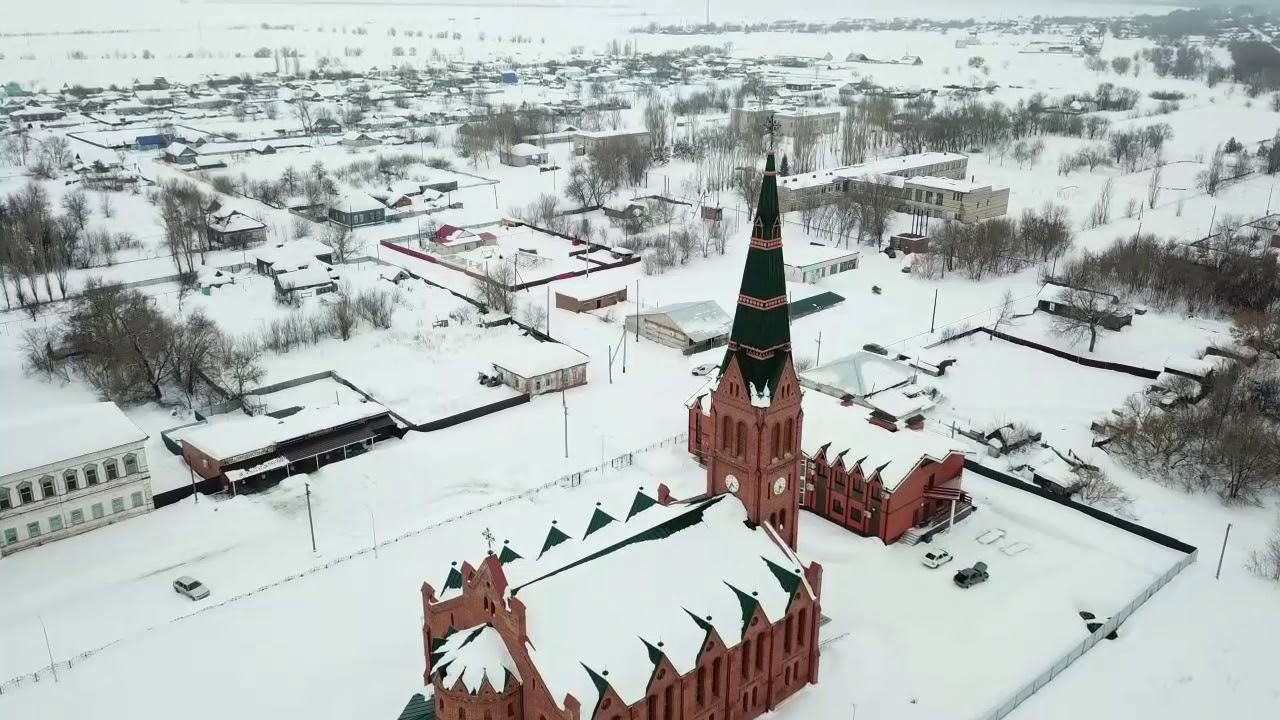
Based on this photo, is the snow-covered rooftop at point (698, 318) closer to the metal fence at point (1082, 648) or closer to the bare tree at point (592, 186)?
the metal fence at point (1082, 648)

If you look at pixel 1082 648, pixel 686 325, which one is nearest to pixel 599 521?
pixel 1082 648

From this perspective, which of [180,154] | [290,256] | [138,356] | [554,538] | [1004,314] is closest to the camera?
[554,538]

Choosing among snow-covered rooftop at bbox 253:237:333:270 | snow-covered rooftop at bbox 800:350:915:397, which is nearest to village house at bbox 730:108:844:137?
snow-covered rooftop at bbox 253:237:333:270

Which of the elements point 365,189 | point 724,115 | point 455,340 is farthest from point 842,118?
point 455,340

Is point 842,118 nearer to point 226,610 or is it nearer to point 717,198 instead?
point 717,198

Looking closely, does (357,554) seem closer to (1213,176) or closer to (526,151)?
(526,151)
